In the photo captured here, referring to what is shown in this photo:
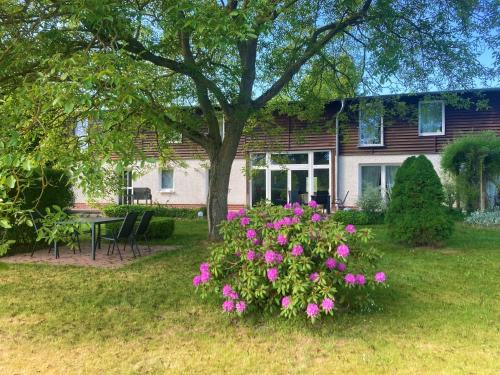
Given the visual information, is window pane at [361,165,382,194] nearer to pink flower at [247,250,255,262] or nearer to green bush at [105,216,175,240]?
green bush at [105,216,175,240]

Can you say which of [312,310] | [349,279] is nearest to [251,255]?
[312,310]

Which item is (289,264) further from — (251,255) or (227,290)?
(227,290)

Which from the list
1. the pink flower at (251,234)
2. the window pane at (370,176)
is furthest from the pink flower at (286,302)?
the window pane at (370,176)

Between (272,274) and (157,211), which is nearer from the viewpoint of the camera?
(272,274)

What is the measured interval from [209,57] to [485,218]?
10.2 m

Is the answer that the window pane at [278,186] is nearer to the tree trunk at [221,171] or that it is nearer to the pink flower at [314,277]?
the tree trunk at [221,171]

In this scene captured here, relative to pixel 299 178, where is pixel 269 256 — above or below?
below

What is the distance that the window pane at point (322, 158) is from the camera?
20.9m

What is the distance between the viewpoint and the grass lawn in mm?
4043

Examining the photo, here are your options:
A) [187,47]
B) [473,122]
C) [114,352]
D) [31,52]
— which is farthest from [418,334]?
[473,122]

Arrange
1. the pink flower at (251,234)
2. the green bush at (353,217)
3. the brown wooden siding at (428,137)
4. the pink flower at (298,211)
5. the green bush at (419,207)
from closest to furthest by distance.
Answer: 1. the pink flower at (251,234)
2. the pink flower at (298,211)
3. the green bush at (419,207)
4. the green bush at (353,217)
5. the brown wooden siding at (428,137)

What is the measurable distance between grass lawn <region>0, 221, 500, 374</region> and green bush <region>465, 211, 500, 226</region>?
7071 millimetres

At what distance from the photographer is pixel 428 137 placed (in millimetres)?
19484

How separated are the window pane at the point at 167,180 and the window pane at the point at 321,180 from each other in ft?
24.2
